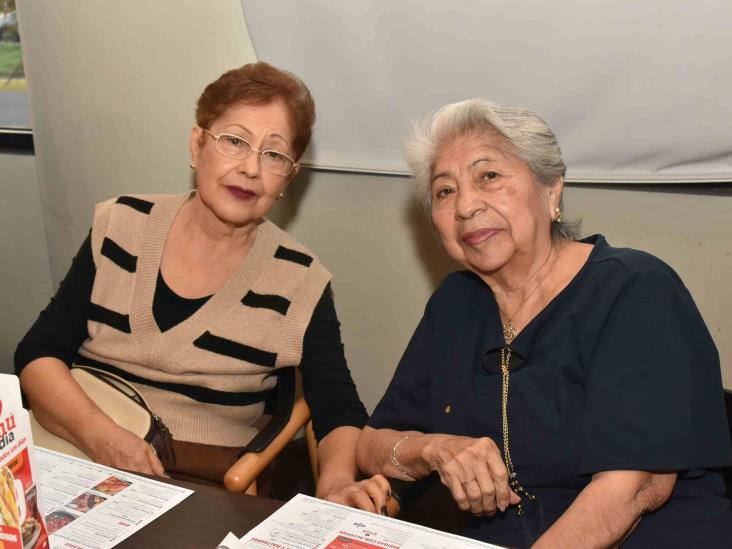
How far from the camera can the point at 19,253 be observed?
12.0 ft

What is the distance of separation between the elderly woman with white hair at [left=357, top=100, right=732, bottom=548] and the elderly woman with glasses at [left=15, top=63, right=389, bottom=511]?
31cm

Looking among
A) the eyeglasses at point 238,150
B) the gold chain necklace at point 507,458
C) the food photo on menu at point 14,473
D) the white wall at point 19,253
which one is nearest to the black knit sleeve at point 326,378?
the eyeglasses at point 238,150

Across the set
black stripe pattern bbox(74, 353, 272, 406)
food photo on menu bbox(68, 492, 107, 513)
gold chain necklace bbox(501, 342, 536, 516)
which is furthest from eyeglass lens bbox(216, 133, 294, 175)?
food photo on menu bbox(68, 492, 107, 513)

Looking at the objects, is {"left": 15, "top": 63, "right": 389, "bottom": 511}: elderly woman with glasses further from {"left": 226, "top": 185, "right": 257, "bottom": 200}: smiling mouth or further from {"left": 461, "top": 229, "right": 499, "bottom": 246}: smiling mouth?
{"left": 461, "top": 229, "right": 499, "bottom": 246}: smiling mouth

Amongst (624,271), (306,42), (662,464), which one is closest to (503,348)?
(624,271)

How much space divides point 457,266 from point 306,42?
758 millimetres

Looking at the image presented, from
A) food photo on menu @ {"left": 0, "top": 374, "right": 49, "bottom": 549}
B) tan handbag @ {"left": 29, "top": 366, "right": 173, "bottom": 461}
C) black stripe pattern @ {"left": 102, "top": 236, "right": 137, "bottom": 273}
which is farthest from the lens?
black stripe pattern @ {"left": 102, "top": 236, "right": 137, "bottom": 273}

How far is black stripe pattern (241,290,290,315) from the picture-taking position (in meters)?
2.05

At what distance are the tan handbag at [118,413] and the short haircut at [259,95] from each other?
2.20 feet

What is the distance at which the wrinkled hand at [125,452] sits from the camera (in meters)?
1.80

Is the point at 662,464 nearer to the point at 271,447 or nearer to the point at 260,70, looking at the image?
the point at 271,447

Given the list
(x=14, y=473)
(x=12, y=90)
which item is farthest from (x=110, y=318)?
(x=12, y=90)

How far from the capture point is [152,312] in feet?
6.75

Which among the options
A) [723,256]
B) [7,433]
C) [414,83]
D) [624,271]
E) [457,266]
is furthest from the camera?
[457,266]
